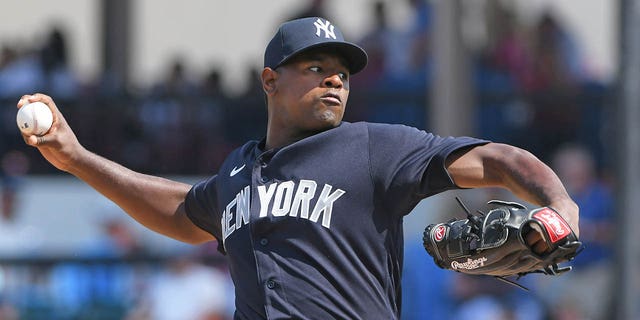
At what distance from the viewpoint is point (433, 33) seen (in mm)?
10320

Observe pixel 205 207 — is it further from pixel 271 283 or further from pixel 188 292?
pixel 188 292

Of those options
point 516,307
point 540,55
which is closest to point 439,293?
point 516,307

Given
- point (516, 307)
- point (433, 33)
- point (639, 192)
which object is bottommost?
point (516, 307)

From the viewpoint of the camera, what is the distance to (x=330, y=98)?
3936mm

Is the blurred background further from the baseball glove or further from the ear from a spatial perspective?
the baseball glove

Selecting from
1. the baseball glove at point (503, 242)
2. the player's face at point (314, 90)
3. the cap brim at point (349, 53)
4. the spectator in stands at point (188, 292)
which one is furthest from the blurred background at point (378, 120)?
the baseball glove at point (503, 242)

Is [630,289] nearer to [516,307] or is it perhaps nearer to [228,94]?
[516,307]

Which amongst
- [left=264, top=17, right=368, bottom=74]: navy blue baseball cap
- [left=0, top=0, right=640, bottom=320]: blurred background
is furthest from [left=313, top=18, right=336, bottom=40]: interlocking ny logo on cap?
[left=0, top=0, right=640, bottom=320]: blurred background

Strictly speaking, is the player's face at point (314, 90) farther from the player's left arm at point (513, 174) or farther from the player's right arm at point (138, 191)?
the player's right arm at point (138, 191)

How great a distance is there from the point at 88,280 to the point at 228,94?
2.30 meters

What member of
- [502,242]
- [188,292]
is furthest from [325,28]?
[188,292]

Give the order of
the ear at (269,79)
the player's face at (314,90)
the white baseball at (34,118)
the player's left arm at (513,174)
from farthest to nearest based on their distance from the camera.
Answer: the white baseball at (34,118) < the ear at (269,79) < the player's face at (314,90) < the player's left arm at (513,174)

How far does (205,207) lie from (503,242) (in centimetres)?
139

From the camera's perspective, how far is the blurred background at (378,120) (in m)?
9.33
